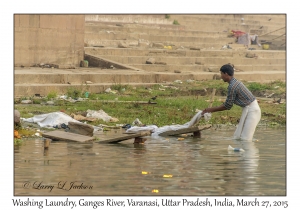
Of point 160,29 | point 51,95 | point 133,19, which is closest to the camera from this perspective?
point 51,95

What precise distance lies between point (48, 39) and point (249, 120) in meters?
9.42

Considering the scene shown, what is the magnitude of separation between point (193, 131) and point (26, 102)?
4.59m

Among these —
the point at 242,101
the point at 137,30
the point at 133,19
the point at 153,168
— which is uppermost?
the point at 133,19

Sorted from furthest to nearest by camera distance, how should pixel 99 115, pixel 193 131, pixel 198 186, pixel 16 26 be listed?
pixel 16 26, pixel 99 115, pixel 193 131, pixel 198 186

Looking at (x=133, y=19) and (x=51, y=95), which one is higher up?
(x=133, y=19)

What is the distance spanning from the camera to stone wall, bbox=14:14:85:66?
64.3 feet

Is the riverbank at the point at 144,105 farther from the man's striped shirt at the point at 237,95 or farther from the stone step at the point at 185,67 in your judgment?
the stone step at the point at 185,67

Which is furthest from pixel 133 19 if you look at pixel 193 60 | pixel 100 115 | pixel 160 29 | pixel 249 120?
pixel 249 120

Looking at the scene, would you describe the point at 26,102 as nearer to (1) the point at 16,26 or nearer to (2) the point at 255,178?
(1) the point at 16,26

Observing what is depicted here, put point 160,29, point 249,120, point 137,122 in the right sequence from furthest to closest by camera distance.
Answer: point 160,29
point 137,122
point 249,120

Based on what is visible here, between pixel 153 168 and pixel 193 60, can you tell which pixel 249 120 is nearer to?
pixel 153 168

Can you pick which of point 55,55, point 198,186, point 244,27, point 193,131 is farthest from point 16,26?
point 244,27

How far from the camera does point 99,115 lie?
14188 mm

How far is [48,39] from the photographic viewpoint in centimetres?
2020
